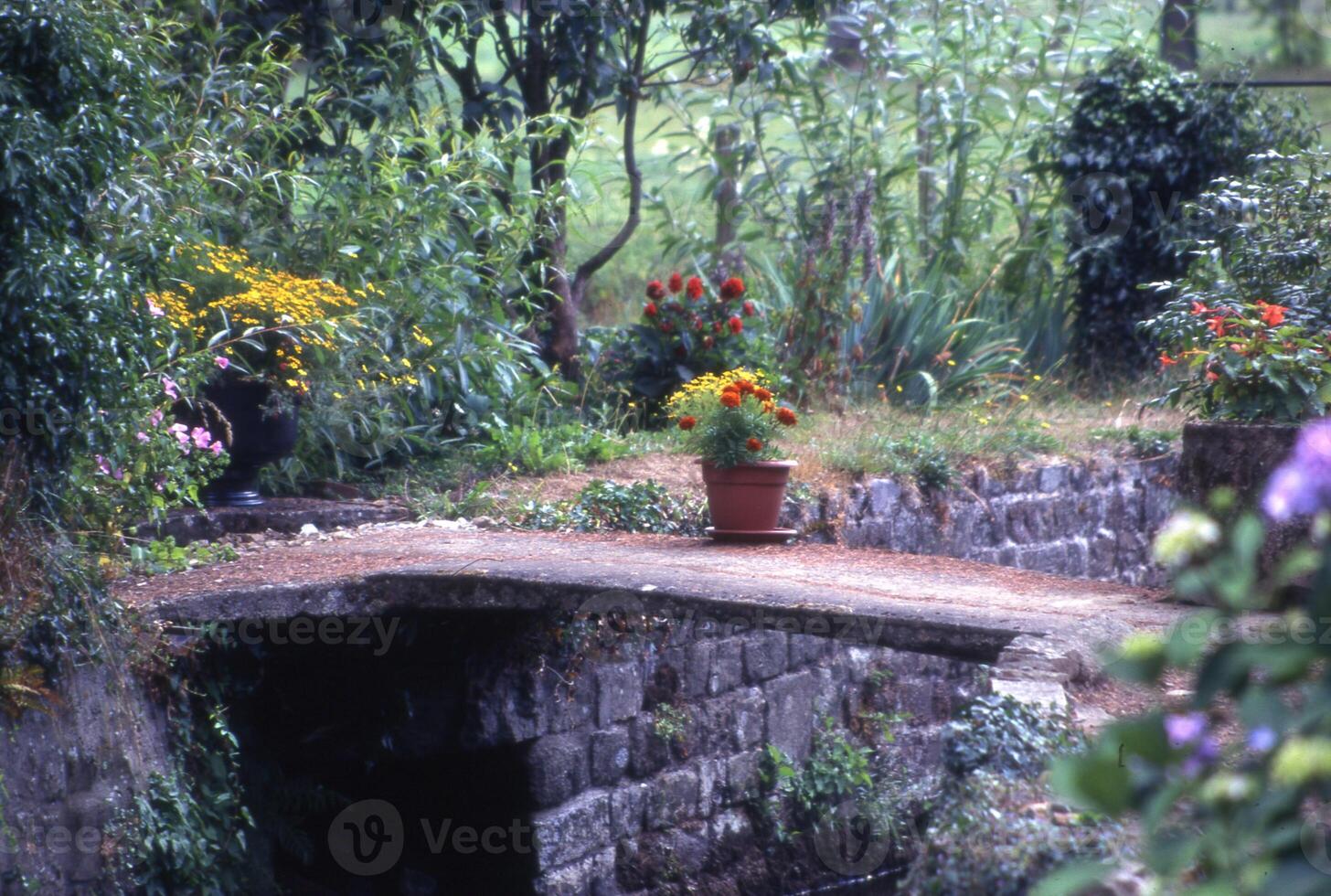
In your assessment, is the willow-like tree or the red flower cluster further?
the red flower cluster

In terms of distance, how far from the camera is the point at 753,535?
4828 mm

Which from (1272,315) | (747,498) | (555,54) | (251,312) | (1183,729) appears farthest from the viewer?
(555,54)

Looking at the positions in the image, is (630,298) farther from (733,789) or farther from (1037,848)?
(1037,848)

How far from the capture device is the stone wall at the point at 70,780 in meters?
3.33

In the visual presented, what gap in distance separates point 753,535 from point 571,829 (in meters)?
1.31

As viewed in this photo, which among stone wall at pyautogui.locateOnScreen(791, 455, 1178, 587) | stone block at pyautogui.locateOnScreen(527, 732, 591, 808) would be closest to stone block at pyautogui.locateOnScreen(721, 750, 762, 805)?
stone block at pyautogui.locateOnScreen(527, 732, 591, 808)

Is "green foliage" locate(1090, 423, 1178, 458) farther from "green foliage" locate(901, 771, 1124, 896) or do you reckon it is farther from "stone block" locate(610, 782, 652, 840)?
"green foliage" locate(901, 771, 1124, 896)

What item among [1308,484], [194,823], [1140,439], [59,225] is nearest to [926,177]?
[1140,439]

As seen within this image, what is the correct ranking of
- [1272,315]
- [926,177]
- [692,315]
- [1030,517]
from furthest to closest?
[926,177], [692,315], [1030,517], [1272,315]

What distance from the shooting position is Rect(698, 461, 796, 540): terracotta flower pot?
15.5ft

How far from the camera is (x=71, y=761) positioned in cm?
348

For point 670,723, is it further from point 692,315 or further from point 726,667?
point 692,315

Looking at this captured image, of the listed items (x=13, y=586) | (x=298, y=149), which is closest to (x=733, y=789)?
(x=13, y=586)

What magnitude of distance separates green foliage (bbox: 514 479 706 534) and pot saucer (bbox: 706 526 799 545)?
58 centimetres
